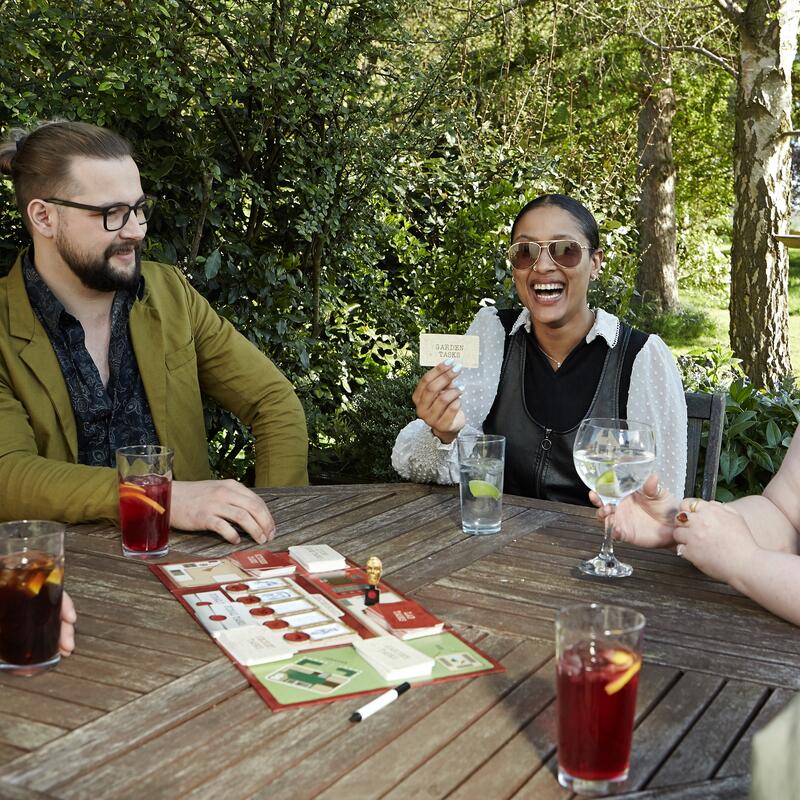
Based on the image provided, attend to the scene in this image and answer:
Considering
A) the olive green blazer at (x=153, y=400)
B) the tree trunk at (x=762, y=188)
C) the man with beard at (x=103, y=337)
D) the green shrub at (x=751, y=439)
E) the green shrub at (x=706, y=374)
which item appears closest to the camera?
the olive green blazer at (x=153, y=400)

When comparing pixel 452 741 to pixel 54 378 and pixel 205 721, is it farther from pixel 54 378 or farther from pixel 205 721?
pixel 54 378

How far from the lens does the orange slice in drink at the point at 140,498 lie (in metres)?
1.98

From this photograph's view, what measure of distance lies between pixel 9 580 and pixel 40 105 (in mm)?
2526

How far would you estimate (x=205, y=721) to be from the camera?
52.5 inches

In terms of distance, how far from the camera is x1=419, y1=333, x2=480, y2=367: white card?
7.24 ft

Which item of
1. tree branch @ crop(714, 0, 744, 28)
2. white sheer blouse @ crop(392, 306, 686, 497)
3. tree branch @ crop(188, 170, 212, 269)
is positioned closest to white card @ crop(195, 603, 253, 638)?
white sheer blouse @ crop(392, 306, 686, 497)

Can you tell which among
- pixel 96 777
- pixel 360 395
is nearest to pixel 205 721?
pixel 96 777

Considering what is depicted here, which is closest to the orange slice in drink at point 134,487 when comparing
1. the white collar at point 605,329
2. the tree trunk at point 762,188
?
the white collar at point 605,329

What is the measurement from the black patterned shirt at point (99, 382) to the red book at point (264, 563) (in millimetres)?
941

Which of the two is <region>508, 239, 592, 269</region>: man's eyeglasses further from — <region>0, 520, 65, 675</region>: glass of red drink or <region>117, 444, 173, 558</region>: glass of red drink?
<region>0, 520, 65, 675</region>: glass of red drink

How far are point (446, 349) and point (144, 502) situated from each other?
68 centimetres

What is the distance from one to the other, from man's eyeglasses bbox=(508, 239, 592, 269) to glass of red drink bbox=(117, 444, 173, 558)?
1.20 m

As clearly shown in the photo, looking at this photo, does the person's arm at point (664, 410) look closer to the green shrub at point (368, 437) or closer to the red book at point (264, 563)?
the red book at point (264, 563)

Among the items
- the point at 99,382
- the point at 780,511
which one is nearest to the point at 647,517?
the point at 780,511
